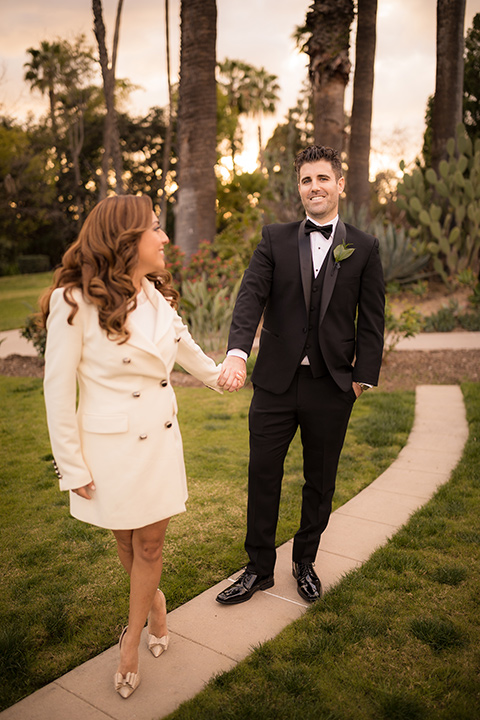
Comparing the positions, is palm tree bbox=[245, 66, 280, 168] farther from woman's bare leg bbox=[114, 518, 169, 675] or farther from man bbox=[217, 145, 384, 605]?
woman's bare leg bbox=[114, 518, 169, 675]

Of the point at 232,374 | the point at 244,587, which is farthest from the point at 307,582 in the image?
the point at 232,374

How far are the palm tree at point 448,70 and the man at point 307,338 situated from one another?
13117 mm

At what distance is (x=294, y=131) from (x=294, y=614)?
38.3 metres

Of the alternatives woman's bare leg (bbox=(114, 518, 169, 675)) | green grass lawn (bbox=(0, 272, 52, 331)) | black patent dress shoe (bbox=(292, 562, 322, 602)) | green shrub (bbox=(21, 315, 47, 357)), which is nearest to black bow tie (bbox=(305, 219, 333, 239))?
woman's bare leg (bbox=(114, 518, 169, 675))

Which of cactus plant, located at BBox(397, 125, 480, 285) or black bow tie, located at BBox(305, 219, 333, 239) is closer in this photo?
black bow tie, located at BBox(305, 219, 333, 239)

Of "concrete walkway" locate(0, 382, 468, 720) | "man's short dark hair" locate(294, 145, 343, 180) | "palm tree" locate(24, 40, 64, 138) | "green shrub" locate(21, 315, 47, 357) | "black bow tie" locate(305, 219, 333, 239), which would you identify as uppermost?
"palm tree" locate(24, 40, 64, 138)

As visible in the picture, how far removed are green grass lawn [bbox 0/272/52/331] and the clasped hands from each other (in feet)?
24.6

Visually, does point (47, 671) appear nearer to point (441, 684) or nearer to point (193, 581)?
point (193, 581)

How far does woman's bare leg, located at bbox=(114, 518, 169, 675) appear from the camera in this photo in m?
2.38

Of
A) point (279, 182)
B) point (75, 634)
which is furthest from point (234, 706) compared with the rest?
point (279, 182)

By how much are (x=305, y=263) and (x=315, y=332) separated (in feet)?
1.22

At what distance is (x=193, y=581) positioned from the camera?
339 cm

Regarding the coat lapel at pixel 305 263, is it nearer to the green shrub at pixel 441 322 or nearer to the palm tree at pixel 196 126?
the palm tree at pixel 196 126

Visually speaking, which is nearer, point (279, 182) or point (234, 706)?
point (234, 706)
